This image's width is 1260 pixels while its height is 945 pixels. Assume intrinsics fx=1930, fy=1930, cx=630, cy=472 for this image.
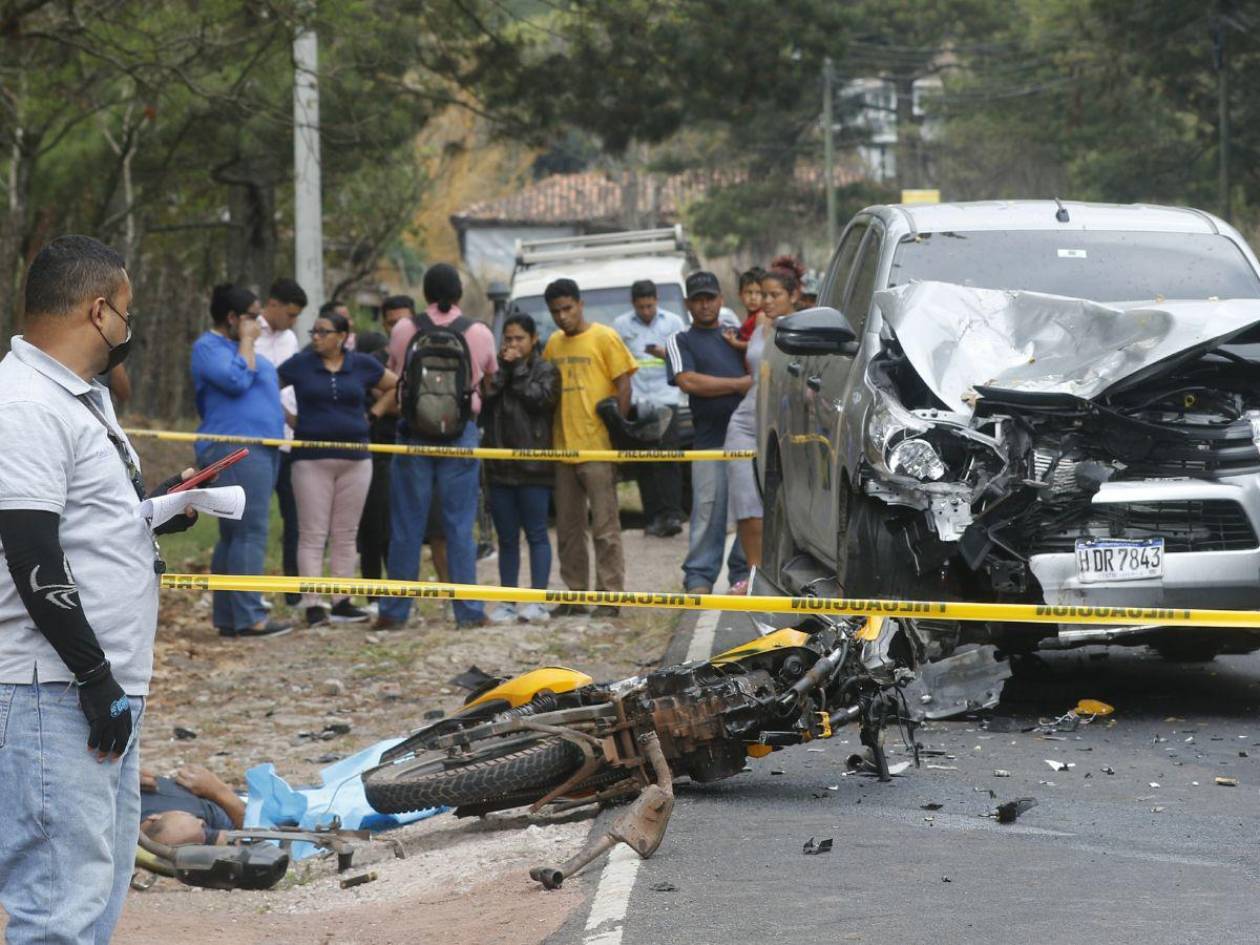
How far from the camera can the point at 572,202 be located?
73.3 meters

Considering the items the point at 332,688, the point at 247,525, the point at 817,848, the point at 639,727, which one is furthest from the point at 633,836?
the point at 247,525

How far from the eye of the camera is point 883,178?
63875 mm

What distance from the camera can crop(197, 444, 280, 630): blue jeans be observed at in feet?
36.4

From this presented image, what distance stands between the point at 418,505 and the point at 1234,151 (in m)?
29.2

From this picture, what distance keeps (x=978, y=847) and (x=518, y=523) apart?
6.31 metres

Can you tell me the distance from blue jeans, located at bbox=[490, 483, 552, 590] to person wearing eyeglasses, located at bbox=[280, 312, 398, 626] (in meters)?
0.84

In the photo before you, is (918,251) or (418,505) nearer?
(918,251)

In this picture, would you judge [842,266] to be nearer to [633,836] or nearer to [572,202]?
[633,836]

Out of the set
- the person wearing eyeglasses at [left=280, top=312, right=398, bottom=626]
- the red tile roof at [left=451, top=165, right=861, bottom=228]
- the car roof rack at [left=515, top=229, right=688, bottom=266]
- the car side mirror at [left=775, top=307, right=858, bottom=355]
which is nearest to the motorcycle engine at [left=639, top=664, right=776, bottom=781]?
the car side mirror at [left=775, top=307, right=858, bottom=355]

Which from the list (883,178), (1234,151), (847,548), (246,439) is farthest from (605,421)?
(883,178)

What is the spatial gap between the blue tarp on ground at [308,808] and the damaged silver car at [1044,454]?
204cm

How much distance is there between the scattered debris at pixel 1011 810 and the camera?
6.13 metres

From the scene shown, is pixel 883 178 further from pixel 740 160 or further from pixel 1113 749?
pixel 1113 749

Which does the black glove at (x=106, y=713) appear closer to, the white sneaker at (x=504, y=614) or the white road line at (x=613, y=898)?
the white road line at (x=613, y=898)
